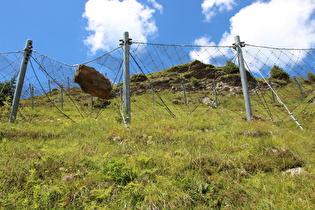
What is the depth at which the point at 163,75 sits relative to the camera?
4188cm

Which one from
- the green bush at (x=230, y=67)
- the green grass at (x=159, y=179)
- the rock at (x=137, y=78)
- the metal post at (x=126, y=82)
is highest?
the rock at (x=137, y=78)

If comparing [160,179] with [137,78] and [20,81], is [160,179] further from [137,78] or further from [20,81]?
[137,78]

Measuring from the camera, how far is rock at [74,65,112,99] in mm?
8906

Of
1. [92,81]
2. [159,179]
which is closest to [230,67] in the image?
[92,81]

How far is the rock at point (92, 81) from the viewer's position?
891 centimetres

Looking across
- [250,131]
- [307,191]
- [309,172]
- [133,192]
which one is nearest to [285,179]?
[307,191]

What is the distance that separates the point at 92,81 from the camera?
30.2 ft

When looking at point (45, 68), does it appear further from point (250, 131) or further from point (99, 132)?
point (250, 131)

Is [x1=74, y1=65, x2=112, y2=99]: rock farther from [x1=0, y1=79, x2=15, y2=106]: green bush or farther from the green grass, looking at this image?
the green grass

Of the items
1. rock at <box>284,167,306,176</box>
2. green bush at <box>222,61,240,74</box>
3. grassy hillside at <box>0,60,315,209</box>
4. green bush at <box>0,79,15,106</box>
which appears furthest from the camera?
green bush at <box>222,61,240,74</box>

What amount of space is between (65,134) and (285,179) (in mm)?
5395

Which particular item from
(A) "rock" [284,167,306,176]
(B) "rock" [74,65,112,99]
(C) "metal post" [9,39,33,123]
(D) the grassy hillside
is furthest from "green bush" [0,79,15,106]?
(A) "rock" [284,167,306,176]

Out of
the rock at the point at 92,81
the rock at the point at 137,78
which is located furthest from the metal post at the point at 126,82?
the rock at the point at 137,78

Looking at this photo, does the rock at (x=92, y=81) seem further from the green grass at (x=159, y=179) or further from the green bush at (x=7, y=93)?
the green grass at (x=159, y=179)
